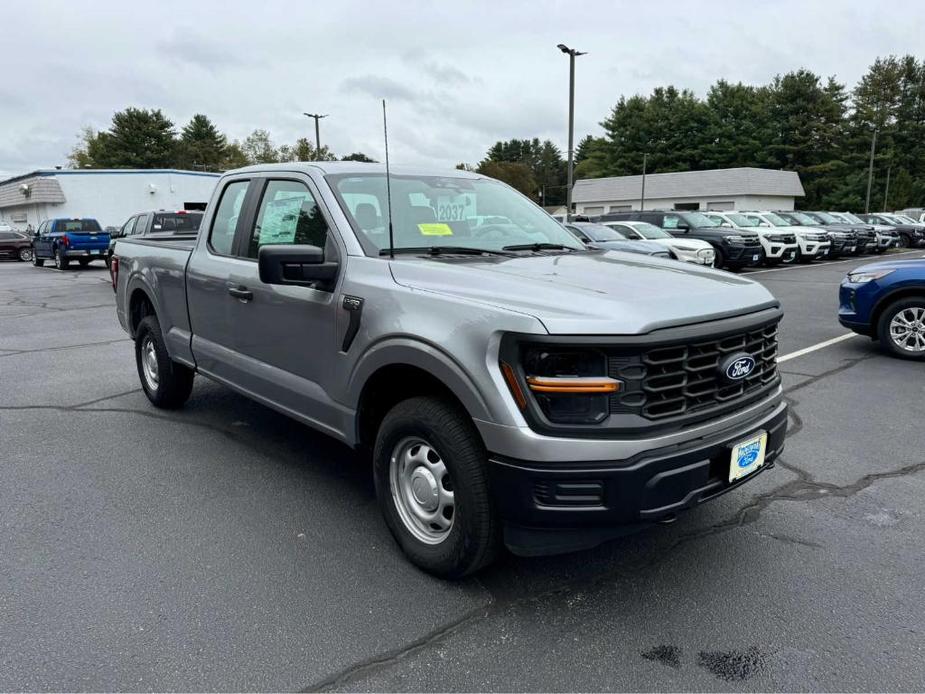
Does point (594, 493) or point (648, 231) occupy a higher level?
point (648, 231)

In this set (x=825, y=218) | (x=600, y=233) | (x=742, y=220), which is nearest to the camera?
(x=600, y=233)

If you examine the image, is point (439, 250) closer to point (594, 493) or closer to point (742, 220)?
point (594, 493)

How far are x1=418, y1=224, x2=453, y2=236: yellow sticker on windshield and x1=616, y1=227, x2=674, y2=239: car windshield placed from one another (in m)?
15.5

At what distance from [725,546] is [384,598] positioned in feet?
5.65

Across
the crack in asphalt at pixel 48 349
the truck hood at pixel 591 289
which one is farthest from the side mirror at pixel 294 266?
the crack in asphalt at pixel 48 349

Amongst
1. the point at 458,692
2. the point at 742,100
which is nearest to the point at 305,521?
the point at 458,692

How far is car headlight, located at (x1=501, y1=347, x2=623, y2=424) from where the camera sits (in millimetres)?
2617

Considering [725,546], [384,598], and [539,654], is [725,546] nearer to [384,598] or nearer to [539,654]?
[539,654]

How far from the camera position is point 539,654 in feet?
8.81

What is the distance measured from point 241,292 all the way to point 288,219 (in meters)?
0.55

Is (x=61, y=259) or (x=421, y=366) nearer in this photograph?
(x=421, y=366)

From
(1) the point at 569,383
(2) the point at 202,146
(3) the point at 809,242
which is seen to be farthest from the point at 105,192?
(2) the point at 202,146

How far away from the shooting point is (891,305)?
8.00m

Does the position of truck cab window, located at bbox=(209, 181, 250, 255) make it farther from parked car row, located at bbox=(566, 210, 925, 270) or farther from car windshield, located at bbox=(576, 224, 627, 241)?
car windshield, located at bbox=(576, 224, 627, 241)
